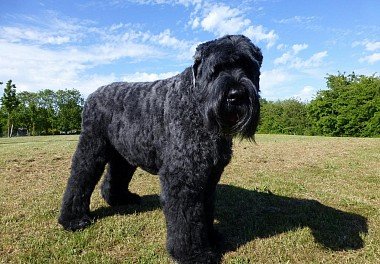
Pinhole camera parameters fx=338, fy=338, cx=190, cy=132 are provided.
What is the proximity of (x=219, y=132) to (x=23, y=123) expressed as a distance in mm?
66986

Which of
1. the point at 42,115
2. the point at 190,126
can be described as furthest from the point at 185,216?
the point at 42,115

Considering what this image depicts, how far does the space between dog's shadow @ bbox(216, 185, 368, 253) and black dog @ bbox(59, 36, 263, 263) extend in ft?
2.31

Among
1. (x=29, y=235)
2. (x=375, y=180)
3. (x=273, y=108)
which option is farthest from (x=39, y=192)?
(x=273, y=108)

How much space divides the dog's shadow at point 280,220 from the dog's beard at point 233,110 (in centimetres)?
168

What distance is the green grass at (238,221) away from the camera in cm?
420

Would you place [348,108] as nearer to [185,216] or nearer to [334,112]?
[334,112]

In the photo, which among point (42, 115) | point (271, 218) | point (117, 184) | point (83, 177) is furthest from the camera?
point (42, 115)

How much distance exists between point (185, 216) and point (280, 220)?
2.14 m

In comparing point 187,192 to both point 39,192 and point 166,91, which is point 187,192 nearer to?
point 166,91

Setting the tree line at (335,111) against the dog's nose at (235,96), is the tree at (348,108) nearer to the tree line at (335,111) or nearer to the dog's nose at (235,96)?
the tree line at (335,111)

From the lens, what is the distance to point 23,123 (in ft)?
206

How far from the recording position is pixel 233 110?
350cm

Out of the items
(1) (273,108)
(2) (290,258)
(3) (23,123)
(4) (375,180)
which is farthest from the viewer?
(3) (23,123)

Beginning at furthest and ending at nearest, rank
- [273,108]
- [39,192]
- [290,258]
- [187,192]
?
[273,108]
[39,192]
[290,258]
[187,192]
